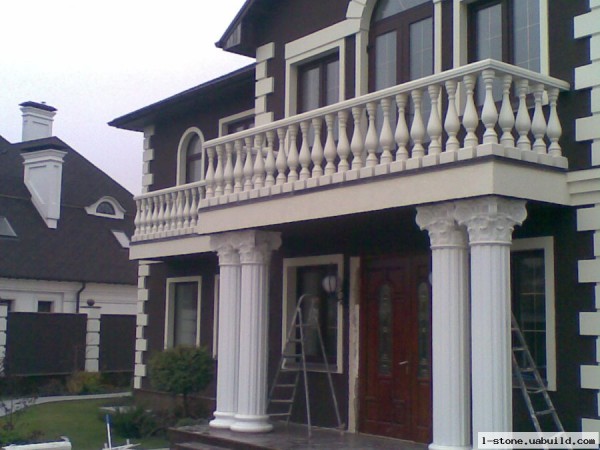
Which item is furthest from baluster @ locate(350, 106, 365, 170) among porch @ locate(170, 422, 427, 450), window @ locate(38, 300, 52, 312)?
window @ locate(38, 300, 52, 312)

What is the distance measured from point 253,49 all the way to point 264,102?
0.96 meters

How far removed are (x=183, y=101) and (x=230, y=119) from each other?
3.86ft

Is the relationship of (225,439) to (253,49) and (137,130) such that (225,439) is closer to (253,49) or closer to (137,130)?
(253,49)

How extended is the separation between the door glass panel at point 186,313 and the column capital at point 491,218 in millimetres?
8525

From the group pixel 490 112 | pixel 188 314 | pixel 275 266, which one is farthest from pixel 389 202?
pixel 188 314

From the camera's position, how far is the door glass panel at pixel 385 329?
37.9ft

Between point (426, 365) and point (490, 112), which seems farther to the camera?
point (426, 365)

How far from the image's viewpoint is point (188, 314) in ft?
54.5

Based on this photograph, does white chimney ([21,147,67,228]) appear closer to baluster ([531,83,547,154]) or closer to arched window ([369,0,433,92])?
arched window ([369,0,433,92])

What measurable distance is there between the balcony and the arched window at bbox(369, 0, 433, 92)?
0.55 meters

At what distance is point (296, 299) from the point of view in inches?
525

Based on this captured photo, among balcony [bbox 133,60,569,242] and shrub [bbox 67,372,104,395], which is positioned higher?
balcony [bbox 133,60,569,242]

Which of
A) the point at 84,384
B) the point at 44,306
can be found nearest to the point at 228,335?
the point at 84,384

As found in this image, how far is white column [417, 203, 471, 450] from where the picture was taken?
28.7 ft
